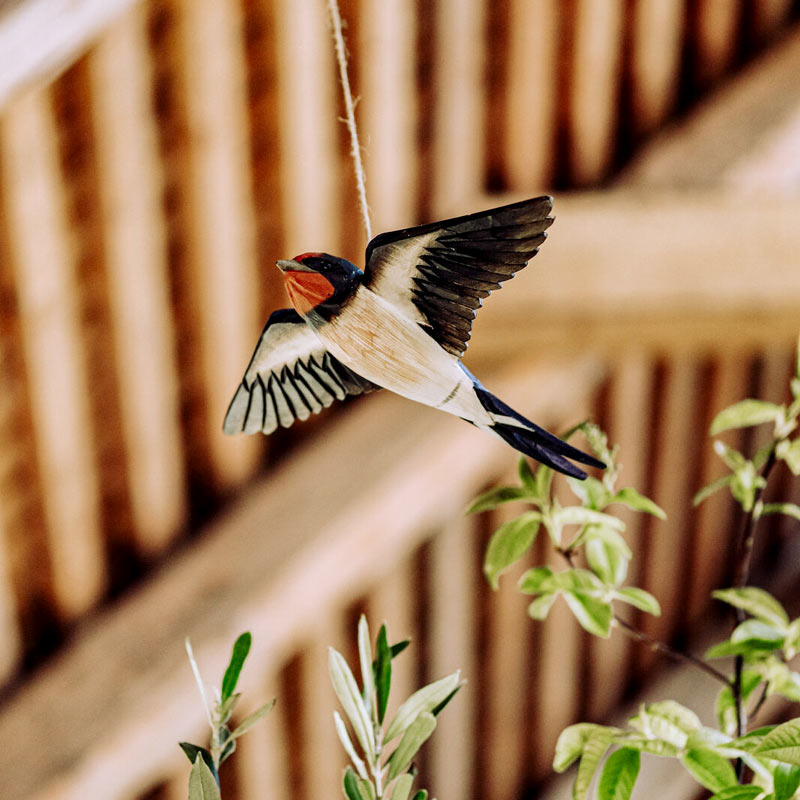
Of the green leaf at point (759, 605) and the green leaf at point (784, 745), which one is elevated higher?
the green leaf at point (784, 745)

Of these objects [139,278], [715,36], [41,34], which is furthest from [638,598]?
[715,36]

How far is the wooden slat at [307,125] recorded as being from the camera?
3.75 ft

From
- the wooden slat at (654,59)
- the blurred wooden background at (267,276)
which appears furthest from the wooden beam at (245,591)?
the wooden slat at (654,59)

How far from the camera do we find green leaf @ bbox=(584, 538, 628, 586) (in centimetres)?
52

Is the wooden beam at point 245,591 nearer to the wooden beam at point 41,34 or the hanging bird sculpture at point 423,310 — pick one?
the wooden beam at point 41,34

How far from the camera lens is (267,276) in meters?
1.30

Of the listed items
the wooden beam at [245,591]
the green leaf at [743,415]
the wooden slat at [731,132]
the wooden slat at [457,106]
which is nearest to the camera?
the green leaf at [743,415]

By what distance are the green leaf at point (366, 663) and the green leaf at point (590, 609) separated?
0.11m

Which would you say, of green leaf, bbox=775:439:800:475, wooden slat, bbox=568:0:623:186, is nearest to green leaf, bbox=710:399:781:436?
green leaf, bbox=775:439:800:475

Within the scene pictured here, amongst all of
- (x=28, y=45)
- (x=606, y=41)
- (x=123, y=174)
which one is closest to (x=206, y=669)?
(x=123, y=174)

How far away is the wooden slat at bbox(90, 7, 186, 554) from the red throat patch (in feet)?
2.58

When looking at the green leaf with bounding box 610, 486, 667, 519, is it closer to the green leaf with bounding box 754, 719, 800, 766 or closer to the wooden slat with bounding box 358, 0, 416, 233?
the green leaf with bounding box 754, 719, 800, 766

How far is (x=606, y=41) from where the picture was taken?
4.67 ft

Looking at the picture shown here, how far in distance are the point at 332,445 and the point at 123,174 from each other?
0.51m
